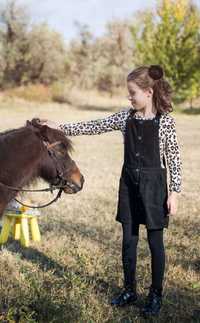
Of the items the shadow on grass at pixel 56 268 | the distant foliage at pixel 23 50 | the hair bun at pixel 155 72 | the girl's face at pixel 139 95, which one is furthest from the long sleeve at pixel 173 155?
the distant foliage at pixel 23 50

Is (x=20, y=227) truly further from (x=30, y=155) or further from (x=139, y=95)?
(x=139, y=95)

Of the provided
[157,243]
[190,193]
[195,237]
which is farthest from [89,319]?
[190,193]

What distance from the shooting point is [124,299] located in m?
4.61

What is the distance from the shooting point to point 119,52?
178 feet

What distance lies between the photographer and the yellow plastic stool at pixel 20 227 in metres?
6.64

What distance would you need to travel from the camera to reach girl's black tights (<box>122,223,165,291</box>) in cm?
448

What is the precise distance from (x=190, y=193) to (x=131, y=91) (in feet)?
19.6

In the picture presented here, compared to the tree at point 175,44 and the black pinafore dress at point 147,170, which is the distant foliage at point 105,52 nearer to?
the tree at point 175,44

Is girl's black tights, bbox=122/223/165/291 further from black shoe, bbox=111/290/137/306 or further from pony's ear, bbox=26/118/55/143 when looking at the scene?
pony's ear, bbox=26/118/55/143

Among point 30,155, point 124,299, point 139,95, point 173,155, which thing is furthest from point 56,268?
point 139,95

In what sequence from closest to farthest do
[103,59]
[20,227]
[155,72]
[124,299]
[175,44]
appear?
1. [155,72]
2. [124,299]
3. [20,227]
4. [175,44]
5. [103,59]

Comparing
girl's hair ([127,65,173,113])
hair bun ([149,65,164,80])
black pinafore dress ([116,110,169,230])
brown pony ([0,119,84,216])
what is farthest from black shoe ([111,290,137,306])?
hair bun ([149,65,164,80])

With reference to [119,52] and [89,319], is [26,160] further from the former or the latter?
[119,52]

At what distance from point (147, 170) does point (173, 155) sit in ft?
0.88
